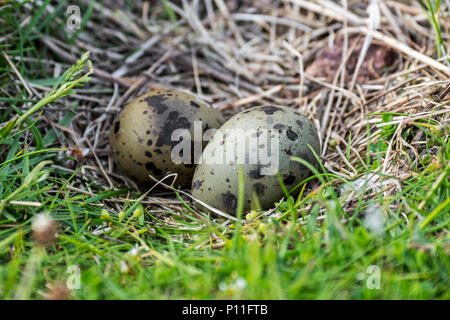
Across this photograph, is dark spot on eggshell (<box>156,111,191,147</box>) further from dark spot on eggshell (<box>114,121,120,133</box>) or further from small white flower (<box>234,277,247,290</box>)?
small white flower (<box>234,277,247,290</box>)

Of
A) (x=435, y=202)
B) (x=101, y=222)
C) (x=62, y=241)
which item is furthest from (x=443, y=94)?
(x=62, y=241)

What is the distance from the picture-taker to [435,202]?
1937 mm

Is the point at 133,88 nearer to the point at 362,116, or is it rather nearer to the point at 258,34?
the point at 258,34

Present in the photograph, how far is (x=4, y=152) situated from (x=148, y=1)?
7.96 feet

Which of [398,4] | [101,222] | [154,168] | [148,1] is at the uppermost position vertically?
[148,1]

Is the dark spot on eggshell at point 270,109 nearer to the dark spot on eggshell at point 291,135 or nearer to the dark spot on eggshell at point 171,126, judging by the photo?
the dark spot on eggshell at point 291,135

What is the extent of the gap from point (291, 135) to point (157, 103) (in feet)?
2.99

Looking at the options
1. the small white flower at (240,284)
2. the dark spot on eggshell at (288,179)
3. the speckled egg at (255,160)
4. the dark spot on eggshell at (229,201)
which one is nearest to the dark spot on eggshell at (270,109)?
the speckled egg at (255,160)

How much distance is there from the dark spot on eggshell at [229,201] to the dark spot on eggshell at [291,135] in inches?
18.6

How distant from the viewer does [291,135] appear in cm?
249

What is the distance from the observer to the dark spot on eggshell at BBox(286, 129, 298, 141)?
248 centimetres

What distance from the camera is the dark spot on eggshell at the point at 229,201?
2.46 m

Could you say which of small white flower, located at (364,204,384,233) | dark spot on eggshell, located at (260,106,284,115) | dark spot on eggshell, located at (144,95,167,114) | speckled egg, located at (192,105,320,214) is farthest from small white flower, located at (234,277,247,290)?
dark spot on eggshell, located at (144,95,167,114)

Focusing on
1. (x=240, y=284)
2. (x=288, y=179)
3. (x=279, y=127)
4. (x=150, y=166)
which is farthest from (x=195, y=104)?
(x=240, y=284)
